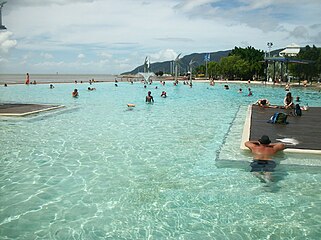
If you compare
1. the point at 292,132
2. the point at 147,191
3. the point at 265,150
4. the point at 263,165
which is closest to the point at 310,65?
the point at 292,132

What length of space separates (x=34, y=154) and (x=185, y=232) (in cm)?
667

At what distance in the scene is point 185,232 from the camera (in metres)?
5.65

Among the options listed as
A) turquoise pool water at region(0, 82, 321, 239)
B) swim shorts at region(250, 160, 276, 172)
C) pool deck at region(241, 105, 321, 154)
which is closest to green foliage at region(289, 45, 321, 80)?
pool deck at region(241, 105, 321, 154)

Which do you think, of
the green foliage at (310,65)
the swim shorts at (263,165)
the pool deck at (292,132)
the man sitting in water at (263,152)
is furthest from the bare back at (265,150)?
the green foliage at (310,65)

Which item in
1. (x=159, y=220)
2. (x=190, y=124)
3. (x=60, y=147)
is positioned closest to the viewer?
(x=159, y=220)

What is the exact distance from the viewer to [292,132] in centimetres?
1220

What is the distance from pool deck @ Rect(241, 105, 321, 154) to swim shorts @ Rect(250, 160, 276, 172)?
91 centimetres

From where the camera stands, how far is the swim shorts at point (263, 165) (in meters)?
8.71

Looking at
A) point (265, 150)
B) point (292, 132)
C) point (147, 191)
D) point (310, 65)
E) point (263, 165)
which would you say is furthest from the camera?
point (310, 65)

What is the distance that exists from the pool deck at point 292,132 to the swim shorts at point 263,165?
2.98 ft

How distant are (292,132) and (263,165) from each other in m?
3.87

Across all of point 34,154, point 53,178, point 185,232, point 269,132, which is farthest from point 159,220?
point 269,132

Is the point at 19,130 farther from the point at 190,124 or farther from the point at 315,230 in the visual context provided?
the point at 315,230

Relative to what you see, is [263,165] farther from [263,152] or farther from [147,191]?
[147,191]
